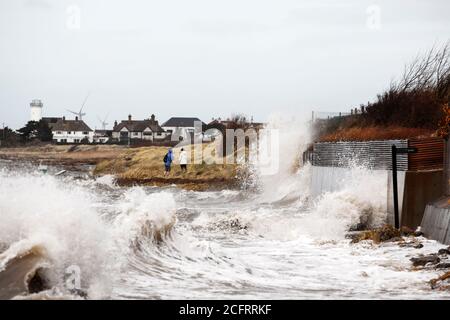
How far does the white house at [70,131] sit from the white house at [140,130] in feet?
18.7

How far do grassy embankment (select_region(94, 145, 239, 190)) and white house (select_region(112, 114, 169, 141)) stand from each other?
57.5 meters

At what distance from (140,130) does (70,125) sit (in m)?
11.1

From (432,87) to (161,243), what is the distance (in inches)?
550

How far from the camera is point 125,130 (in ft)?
366

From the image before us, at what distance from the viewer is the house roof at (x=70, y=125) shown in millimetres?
100188

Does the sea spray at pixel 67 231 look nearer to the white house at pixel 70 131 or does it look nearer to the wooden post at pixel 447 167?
the wooden post at pixel 447 167

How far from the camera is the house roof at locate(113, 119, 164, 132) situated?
358 feet

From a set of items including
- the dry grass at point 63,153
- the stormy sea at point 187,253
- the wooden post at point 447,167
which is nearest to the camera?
the stormy sea at point 187,253

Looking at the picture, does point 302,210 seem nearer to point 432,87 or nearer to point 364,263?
point 432,87

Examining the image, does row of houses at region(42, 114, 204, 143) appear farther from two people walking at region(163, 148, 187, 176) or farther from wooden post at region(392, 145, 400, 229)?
wooden post at region(392, 145, 400, 229)

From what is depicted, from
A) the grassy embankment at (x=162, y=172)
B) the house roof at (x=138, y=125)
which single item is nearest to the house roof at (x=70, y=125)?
the house roof at (x=138, y=125)

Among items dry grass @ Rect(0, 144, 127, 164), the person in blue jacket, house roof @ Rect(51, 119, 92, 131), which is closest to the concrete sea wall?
the person in blue jacket

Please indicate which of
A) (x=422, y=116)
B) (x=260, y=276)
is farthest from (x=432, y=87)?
(x=260, y=276)

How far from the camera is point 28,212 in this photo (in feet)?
35.4
